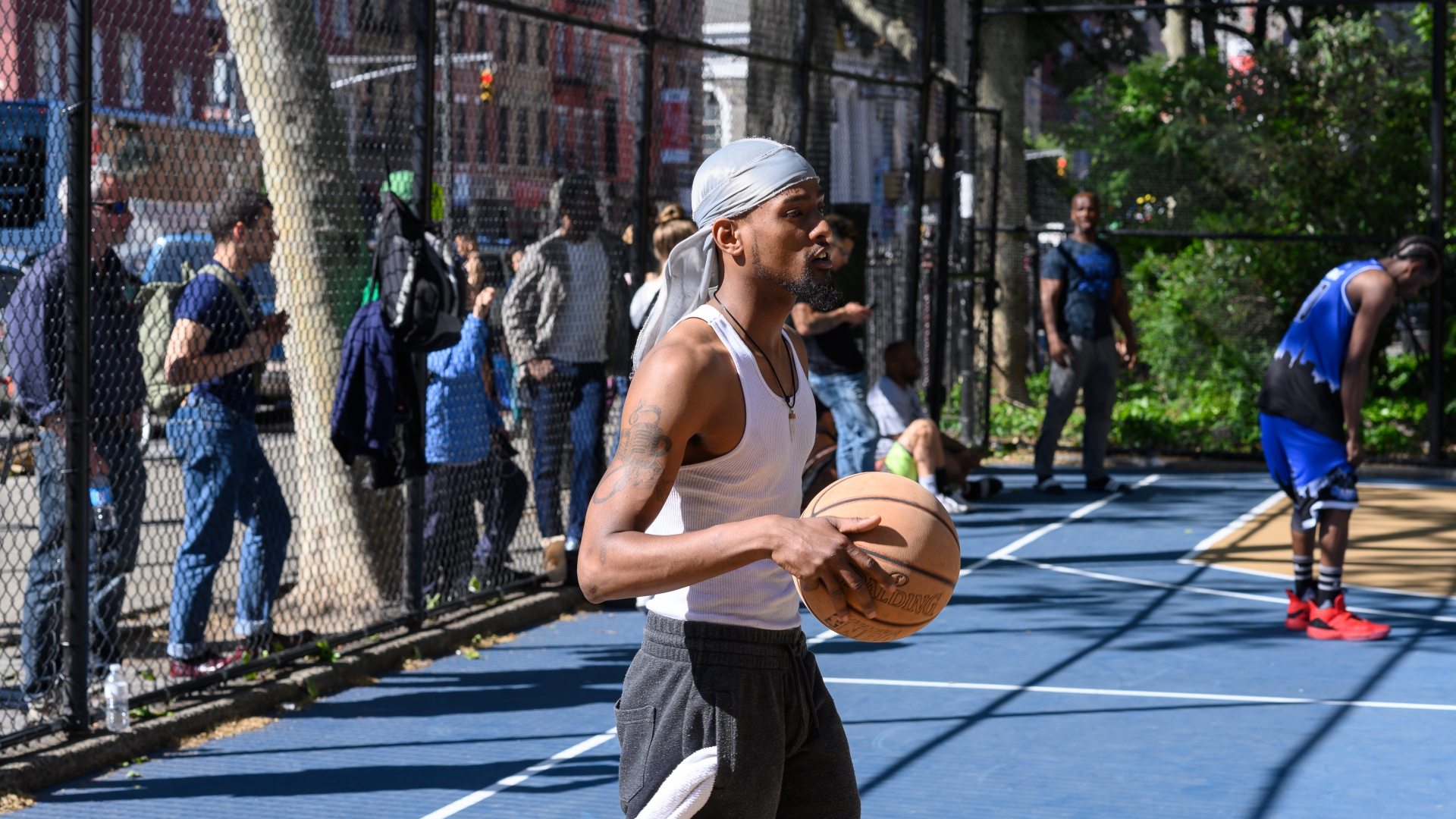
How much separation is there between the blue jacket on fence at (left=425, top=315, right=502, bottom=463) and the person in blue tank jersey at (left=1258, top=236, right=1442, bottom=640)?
4.16 meters

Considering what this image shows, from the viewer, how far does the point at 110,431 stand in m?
5.93

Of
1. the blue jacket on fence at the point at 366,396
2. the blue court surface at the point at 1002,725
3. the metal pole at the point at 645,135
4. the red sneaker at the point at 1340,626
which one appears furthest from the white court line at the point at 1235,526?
the blue jacket on fence at the point at 366,396

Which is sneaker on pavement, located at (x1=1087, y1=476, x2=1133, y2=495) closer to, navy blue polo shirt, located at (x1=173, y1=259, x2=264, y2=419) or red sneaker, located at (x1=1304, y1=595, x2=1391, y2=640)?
red sneaker, located at (x1=1304, y1=595, x2=1391, y2=640)

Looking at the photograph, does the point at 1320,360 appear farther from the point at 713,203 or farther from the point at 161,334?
the point at 161,334

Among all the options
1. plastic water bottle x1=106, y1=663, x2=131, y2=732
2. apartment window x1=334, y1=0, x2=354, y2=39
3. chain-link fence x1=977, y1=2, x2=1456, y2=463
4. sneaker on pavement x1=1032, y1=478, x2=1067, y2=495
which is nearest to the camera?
plastic water bottle x1=106, y1=663, x2=131, y2=732

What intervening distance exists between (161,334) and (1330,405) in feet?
18.2

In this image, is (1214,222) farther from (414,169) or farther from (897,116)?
(414,169)

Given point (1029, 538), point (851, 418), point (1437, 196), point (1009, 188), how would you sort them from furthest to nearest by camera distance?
point (1009, 188) < point (1437, 196) < point (1029, 538) < point (851, 418)

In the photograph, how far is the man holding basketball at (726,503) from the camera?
105 inches

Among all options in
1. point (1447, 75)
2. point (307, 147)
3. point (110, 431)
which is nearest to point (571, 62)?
point (307, 147)

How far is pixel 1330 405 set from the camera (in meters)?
7.45

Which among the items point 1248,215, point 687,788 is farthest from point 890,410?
point 687,788

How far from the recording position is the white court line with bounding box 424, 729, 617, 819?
201 inches

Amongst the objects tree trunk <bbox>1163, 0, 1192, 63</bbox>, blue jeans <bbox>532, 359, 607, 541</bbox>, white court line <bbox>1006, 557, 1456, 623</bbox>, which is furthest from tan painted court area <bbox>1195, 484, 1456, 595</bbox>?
tree trunk <bbox>1163, 0, 1192, 63</bbox>
